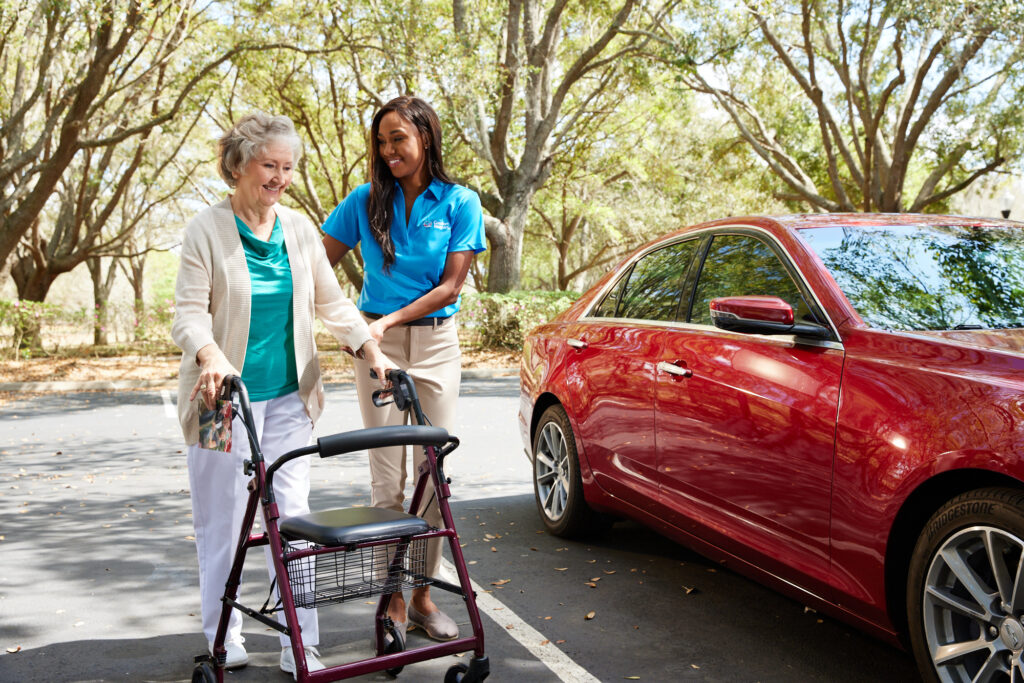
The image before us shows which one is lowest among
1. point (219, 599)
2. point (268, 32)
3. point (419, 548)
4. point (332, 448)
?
point (219, 599)

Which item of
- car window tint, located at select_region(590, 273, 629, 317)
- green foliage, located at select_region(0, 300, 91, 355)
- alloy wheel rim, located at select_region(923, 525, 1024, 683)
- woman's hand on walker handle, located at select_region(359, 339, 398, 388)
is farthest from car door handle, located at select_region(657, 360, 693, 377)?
green foliage, located at select_region(0, 300, 91, 355)

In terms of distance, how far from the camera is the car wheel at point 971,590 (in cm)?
276

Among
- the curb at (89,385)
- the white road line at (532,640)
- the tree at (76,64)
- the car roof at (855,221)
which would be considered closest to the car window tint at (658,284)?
the car roof at (855,221)

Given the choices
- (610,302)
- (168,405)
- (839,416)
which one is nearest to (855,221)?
(839,416)

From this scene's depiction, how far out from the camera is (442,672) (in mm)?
3713

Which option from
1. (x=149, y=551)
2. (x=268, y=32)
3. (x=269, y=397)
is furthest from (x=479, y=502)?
(x=268, y=32)

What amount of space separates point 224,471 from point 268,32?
18.2 meters

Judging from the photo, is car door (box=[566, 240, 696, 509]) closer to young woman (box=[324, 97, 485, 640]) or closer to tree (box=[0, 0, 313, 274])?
young woman (box=[324, 97, 485, 640])

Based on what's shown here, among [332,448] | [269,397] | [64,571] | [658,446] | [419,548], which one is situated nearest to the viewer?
[332,448]

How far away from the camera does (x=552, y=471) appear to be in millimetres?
5660

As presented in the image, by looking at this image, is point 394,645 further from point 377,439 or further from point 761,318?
point 761,318

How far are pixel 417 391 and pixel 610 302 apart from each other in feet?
5.42

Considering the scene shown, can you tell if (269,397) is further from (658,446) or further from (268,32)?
(268,32)

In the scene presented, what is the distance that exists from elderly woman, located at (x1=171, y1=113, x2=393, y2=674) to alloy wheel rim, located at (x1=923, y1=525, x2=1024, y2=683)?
1971 millimetres
